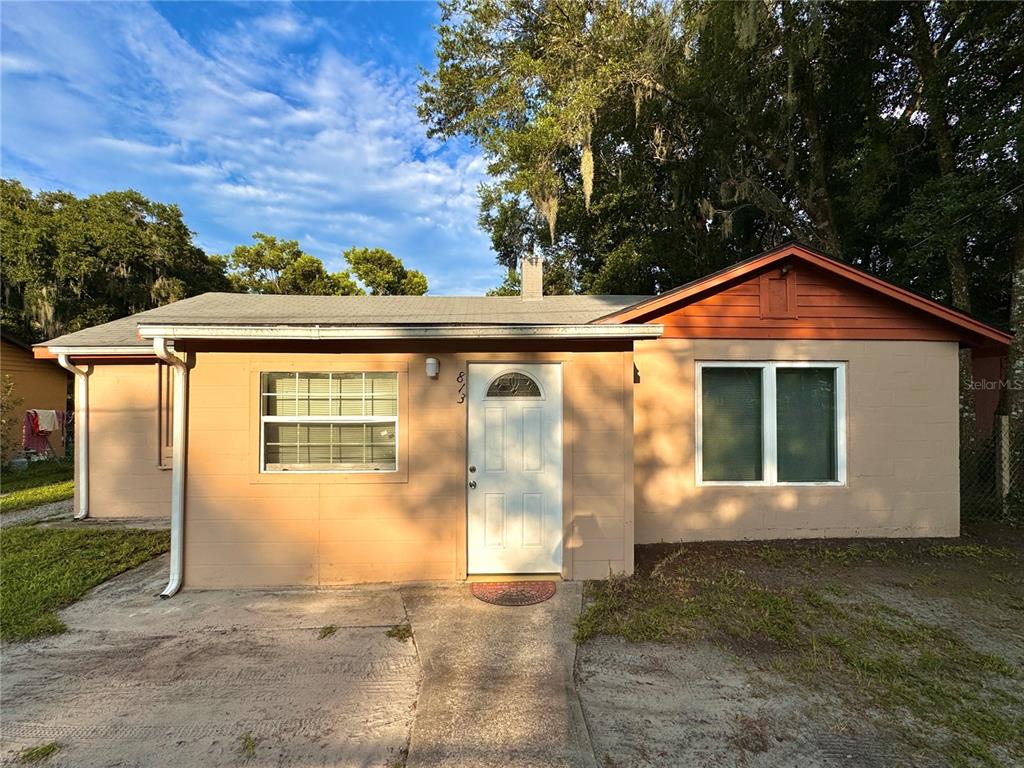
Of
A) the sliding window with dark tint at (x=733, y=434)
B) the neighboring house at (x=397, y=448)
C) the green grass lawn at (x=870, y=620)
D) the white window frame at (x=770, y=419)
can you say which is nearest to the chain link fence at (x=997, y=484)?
the green grass lawn at (x=870, y=620)

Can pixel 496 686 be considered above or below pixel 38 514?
above

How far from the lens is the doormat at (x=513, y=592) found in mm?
4344

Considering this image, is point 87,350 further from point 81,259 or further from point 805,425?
point 81,259

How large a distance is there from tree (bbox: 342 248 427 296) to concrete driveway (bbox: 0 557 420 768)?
21304 mm

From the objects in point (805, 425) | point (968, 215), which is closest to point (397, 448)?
point (805, 425)

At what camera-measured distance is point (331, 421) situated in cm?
484

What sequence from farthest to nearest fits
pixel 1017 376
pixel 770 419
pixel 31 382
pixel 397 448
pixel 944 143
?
1. pixel 31 382
2. pixel 944 143
3. pixel 1017 376
4. pixel 770 419
5. pixel 397 448

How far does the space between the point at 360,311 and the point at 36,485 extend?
365 inches

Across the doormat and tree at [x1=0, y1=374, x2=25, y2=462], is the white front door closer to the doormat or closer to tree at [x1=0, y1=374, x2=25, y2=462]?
the doormat

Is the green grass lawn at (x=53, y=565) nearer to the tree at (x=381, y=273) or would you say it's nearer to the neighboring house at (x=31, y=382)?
the neighboring house at (x=31, y=382)

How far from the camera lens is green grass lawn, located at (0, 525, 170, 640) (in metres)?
4.04

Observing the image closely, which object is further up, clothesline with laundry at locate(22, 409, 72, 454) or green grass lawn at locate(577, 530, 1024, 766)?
clothesline with laundry at locate(22, 409, 72, 454)

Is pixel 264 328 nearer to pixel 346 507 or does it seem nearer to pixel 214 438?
Answer: pixel 214 438

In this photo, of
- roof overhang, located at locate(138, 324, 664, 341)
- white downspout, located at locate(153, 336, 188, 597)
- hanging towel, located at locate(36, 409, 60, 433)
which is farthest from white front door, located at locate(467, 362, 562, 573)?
hanging towel, located at locate(36, 409, 60, 433)
